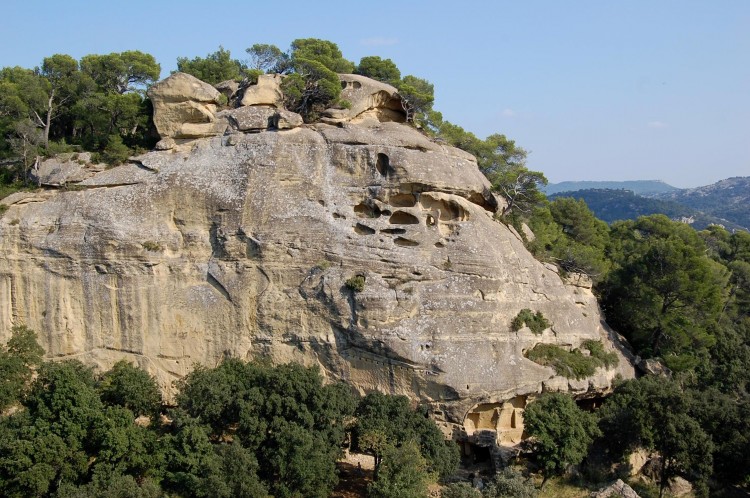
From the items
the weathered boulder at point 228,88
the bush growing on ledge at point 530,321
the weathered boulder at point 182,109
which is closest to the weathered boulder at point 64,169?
the weathered boulder at point 182,109

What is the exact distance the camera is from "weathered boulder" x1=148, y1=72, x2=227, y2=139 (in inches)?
1097

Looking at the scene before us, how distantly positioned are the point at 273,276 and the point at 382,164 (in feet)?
23.0

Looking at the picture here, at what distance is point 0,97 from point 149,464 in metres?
21.5

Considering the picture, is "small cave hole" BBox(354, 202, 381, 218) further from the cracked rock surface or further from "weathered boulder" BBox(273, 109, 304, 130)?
"weathered boulder" BBox(273, 109, 304, 130)

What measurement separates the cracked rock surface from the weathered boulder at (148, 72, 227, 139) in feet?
6.31

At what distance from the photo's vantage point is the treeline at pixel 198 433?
19812 millimetres

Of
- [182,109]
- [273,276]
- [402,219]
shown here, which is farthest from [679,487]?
[182,109]

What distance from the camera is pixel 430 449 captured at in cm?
2222

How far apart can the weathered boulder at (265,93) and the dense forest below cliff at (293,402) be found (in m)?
0.64

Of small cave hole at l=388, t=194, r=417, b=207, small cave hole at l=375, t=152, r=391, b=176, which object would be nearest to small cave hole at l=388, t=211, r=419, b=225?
small cave hole at l=388, t=194, r=417, b=207

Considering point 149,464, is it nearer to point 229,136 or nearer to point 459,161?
point 229,136

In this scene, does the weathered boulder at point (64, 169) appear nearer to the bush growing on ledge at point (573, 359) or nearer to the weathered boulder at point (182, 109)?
the weathered boulder at point (182, 109)

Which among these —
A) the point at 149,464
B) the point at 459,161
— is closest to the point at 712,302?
the point at 459,161

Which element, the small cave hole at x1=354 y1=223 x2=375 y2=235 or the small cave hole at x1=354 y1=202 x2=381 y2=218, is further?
the small cave hole at x1=354 y1=202 x2=381 y2=218
